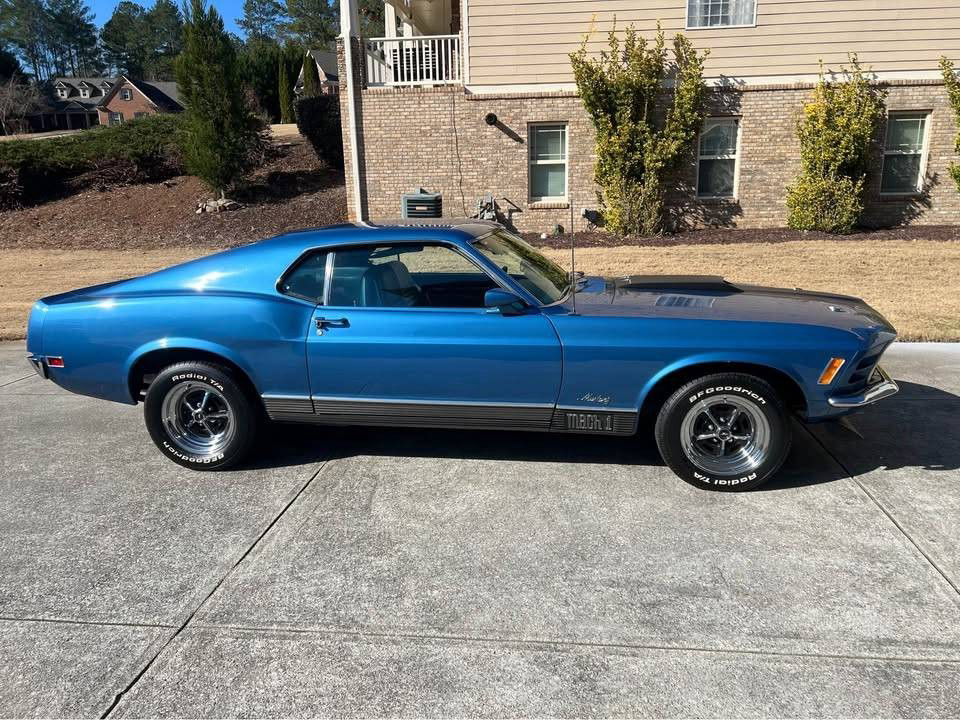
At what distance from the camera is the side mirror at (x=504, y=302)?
4.32m

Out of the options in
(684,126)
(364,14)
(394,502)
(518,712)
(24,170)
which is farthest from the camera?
(364,14)

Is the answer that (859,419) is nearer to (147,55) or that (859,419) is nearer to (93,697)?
(93,697)

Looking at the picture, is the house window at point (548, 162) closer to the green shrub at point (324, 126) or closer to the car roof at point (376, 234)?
the green shrub at point (324, 126)

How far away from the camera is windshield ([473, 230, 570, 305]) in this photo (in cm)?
466

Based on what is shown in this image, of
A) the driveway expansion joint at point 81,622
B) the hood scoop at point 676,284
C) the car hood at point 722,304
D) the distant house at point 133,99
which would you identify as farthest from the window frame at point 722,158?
the distant house at point 133,99

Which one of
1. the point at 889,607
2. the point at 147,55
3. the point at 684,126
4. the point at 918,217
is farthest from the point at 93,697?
the point at 147,55

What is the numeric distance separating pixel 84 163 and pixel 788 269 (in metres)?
19.5

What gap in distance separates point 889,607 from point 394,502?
2442 mm

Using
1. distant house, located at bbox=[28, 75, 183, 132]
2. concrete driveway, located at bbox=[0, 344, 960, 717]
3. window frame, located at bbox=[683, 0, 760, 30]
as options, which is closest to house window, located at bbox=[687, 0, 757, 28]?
window frame, located at bbox=[683, 0, 760, 30]

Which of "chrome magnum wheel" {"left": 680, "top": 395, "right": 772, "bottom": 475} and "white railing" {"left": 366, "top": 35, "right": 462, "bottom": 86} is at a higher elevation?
"white railing" {"left": 366, "top": 35, "right": 462, "bottom": 86}

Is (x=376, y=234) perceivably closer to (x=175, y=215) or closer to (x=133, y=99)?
(x=175, y=215)

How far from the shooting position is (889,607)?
3232mm

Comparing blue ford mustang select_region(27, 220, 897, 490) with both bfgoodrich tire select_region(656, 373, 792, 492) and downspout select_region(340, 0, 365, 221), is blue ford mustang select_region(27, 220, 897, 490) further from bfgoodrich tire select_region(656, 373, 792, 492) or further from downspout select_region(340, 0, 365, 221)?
downspout select_region(340, 0, 365, 221)

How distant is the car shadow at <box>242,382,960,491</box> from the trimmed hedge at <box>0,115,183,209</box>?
18.6 metres
